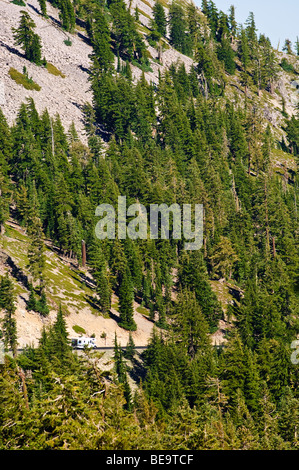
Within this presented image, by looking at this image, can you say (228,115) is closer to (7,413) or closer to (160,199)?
(160,199)

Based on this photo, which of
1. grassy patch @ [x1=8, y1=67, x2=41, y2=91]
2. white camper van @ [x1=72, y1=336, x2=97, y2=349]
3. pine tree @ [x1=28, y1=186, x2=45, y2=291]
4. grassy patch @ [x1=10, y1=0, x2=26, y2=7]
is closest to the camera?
white camper van @ [x1=72, y1=336, x2=97, y2=349]

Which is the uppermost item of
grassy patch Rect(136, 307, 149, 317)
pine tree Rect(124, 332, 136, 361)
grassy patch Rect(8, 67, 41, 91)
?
grassy patch Rect(8, 67, 41, 91)

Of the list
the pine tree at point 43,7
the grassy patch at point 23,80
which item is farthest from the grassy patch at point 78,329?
the pine tree at point 43,7

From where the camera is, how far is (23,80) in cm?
15375

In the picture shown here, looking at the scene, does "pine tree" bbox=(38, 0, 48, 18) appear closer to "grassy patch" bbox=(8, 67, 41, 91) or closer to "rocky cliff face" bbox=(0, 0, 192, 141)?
"rocky cliff face" bbox=(0, 0, 192, 141)

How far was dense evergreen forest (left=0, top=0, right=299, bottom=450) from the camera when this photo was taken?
39219mm

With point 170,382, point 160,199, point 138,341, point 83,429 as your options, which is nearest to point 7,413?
point 83,429

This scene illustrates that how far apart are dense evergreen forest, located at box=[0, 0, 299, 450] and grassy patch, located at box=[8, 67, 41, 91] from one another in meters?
12.2

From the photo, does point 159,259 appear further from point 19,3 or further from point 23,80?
point 19,3

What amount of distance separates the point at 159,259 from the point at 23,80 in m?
63.6

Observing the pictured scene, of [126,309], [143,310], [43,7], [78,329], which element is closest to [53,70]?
[43,7]

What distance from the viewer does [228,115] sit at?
607 feet

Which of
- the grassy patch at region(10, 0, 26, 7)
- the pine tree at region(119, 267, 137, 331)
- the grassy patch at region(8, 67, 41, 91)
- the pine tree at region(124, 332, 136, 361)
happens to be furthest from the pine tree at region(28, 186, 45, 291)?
the grassy patch at region(10, 0, 26, 7)

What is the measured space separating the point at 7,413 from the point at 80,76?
462ft
